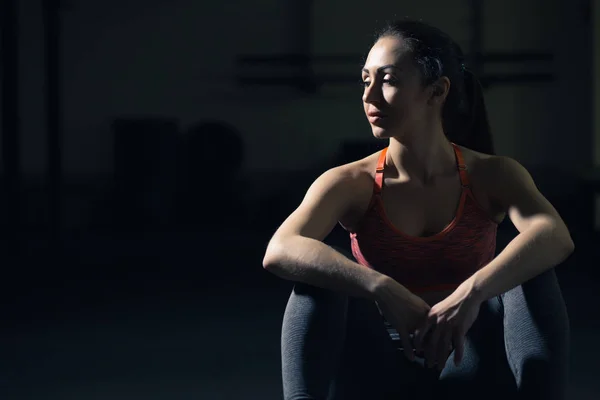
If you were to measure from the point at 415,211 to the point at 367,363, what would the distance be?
34cm

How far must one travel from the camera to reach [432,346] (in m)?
1.44

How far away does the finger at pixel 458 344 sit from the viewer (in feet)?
4.70

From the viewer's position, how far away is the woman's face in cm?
159

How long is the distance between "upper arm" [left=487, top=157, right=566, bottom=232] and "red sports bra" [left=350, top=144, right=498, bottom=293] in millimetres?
49

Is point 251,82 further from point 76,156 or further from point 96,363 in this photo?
point 96,363

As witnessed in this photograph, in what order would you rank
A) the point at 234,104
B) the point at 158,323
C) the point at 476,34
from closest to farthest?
1. the point at 158,323
2. the point at 476,34
3. the point at 234,104

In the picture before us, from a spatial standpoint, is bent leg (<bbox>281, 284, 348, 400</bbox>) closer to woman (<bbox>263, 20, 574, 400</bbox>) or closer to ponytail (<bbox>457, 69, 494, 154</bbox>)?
woman (<bbox>263, 20, 574, 400</bbox>)

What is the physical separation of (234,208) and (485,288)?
5.30m

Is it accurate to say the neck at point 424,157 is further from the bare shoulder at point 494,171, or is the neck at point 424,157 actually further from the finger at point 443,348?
the finger at point 443,348

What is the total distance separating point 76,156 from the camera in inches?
261

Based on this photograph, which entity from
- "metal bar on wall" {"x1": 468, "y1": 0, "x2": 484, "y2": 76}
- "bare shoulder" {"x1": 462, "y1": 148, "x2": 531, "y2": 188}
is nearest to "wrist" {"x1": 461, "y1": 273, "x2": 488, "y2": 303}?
"bare shoulder" {"x1": 462, "y1": 148, "x2": 531, "y2": 188}

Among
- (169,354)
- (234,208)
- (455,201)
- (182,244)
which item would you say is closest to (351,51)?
(234,208)

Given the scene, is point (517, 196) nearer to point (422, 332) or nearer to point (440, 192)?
point (440, 192)

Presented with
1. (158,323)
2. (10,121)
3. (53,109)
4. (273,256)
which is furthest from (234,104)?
(273,256)
